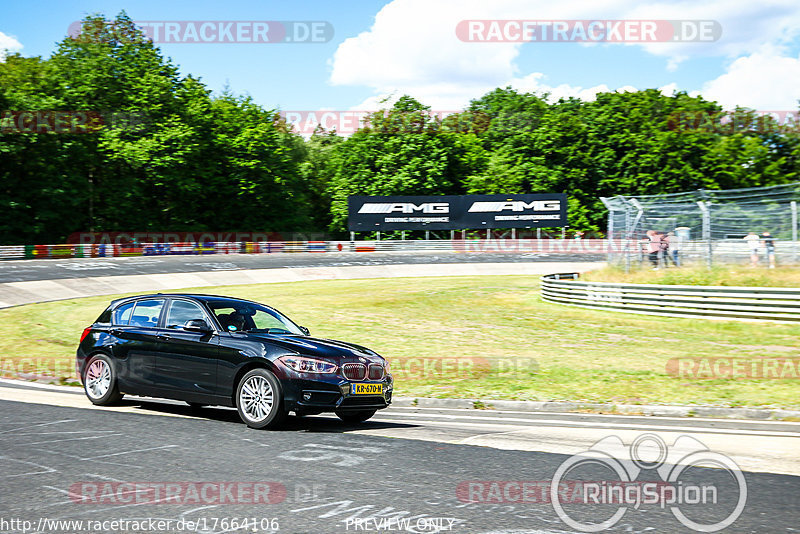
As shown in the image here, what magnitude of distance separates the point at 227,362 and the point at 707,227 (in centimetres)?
1655

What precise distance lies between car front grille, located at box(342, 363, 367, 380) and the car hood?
10 cm

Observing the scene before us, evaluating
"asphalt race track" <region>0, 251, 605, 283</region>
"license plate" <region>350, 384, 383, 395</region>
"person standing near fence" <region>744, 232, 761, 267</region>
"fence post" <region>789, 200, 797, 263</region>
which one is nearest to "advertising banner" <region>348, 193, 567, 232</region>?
"asphalt race track" <region>0, 251, 605, 283</region>

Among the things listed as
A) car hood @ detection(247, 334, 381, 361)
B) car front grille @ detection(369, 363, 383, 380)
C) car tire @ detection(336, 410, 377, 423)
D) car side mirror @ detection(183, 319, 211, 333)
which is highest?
car side mirror @ detection(183, 319, 211, 333)

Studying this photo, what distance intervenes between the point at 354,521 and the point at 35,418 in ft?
18.6

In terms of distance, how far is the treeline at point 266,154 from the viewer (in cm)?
6181

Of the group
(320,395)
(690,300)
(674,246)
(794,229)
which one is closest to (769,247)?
(794,229)

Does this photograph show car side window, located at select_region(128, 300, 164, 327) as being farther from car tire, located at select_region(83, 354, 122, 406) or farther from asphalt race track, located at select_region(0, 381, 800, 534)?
asphalt race track, located at select_region(0, 381, 800, 534)

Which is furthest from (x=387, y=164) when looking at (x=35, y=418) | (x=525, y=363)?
(x=35, y=418)

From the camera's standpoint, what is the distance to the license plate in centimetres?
916

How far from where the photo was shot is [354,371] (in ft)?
30.3

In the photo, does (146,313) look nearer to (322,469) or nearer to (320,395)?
(320,395)

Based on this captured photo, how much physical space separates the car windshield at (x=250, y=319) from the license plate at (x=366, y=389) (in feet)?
4.67

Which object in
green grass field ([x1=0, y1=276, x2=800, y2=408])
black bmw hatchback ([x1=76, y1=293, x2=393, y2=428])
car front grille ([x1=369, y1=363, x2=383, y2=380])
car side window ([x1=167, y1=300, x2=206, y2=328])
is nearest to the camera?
black bmw hatchback ([x1=76, y1=293, x2=393, y2=428])

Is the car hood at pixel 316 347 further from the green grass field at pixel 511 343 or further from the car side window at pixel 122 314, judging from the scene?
the green grass field at pixel 511 343
